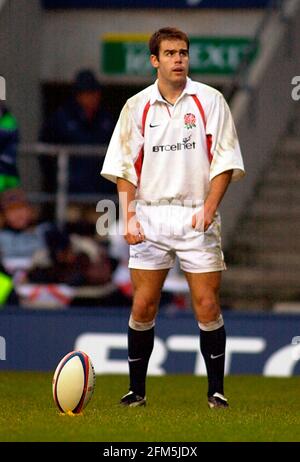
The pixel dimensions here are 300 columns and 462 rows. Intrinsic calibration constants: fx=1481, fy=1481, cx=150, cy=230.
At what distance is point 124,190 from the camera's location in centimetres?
856

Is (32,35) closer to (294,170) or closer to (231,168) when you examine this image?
(294,170)

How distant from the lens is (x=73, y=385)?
8.23 meters

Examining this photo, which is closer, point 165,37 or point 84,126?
point 165,37

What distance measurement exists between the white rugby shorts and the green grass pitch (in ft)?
2.81

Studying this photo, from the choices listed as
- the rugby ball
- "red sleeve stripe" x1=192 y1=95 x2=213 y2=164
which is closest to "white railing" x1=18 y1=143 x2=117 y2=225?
"red sleeve stripe" x1=192 y1=95 x2=213 y2=164

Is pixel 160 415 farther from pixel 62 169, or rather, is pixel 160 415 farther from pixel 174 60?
pixel 62 169

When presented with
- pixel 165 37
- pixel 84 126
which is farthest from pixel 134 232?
pixel 84 126

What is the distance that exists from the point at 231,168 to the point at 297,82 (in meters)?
6.85

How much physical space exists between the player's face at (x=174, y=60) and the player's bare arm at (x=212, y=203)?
601 mm

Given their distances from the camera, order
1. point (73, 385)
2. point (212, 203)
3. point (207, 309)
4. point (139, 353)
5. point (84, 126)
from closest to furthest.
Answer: point (73, 385), point (212, 203), point (207, 309), point (139, 353), point (84, 126)

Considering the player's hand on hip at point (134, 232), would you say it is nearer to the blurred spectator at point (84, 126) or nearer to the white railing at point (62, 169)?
the white railing at point (62, 169)

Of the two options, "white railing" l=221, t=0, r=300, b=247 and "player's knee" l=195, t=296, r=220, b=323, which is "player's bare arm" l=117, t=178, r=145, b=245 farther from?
"white railing" l=221, t=0, r=300, b=247

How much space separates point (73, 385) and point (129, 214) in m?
1.06
